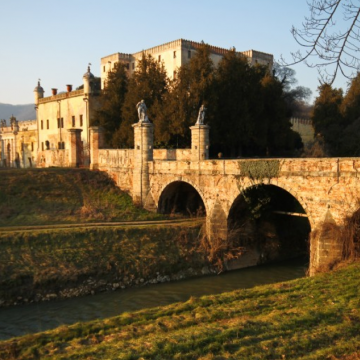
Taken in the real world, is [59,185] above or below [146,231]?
above

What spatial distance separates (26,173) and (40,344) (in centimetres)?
2154

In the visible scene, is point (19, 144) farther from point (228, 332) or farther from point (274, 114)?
point (228, 332)

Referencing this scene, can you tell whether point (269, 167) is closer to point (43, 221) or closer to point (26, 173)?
point (43, 221)

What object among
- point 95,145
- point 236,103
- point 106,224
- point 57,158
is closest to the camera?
point 106,224

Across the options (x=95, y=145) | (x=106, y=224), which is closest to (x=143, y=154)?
(x=106, y=224)

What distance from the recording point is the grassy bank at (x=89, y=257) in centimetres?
1855

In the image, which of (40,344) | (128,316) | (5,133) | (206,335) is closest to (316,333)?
(206,335)

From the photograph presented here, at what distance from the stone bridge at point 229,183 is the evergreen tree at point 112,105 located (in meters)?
5.29

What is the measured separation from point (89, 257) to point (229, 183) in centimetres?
800

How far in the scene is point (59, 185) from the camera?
98.3ft

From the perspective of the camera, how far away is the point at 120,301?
17859 mm

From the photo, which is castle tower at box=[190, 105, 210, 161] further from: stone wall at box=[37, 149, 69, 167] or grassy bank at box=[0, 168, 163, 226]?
stone wall at box=[37, 149, 69, 167]

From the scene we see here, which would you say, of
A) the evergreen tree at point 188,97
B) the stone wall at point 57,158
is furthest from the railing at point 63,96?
the evergreen tree at point 188,97

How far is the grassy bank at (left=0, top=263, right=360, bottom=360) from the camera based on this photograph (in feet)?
32.2
